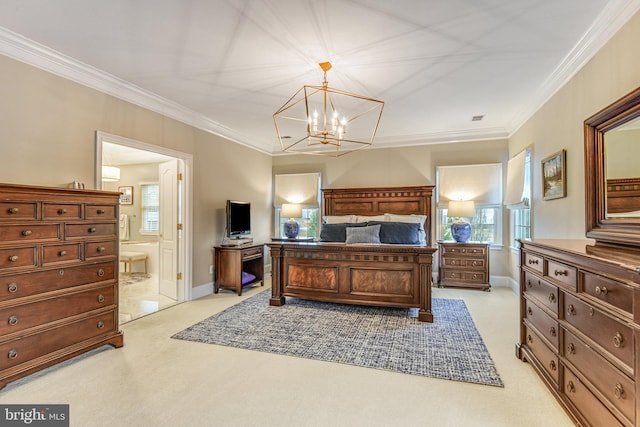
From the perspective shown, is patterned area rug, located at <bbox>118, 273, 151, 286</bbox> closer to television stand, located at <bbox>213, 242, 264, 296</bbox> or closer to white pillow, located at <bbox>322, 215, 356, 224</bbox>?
television stand, located at <bbox>213, 242, 264, 296</bbox>

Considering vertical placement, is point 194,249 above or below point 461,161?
below

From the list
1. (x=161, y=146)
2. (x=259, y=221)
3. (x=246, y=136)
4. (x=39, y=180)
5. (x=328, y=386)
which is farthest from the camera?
(x=259, y=221)

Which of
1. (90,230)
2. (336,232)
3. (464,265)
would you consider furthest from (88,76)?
(464,265)

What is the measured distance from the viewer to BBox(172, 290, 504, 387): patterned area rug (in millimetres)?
2525

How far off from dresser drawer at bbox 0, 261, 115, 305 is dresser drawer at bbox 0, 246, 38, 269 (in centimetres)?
7

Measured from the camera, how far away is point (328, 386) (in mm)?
2211

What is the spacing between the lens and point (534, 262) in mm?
2383

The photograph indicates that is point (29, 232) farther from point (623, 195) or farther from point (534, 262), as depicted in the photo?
point (623, 195)

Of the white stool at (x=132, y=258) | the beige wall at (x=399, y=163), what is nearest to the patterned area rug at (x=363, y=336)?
the beige wall at (x=399, y=163)

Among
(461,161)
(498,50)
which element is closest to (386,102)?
(498,50)

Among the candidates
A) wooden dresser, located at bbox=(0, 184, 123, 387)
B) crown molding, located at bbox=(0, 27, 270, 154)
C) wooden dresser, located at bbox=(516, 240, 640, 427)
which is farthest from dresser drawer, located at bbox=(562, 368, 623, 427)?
crown molding, located at bbox=(0, 27, 270, 154)

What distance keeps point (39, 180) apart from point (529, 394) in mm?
4310

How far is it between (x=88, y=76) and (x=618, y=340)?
456cm

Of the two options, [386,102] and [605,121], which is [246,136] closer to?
[386,102]
